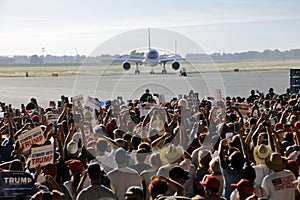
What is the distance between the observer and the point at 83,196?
5.98 meters

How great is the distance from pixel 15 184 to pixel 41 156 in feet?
5.55

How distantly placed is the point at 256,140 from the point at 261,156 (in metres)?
2.04

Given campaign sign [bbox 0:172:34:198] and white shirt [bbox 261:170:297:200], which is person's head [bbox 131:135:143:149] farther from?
campaign sign [bbox 0:172:34:198]

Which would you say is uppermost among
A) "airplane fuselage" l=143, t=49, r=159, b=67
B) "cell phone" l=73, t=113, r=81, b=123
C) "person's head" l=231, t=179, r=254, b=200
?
"airplane fuselage" l=143, t=49, r=159, b=67

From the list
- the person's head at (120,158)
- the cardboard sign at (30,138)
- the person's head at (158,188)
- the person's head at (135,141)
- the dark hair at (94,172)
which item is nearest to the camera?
the person's head at (158,188)

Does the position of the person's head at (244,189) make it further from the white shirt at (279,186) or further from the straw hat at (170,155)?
the straw hat at (170,155)

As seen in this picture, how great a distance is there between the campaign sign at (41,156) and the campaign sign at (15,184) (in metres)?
1.58

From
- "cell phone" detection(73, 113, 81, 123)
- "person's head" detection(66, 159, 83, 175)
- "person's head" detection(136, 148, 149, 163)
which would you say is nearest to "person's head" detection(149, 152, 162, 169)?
"person's head" detection(136, 148, 149, 163)

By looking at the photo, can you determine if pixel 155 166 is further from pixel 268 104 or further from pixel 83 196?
pixel 268 104

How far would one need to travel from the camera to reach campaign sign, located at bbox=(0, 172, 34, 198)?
5.24 m

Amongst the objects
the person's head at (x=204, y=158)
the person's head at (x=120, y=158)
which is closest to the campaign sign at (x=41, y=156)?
the person's head at (x=120, y=158)

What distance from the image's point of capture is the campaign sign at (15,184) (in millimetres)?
5238

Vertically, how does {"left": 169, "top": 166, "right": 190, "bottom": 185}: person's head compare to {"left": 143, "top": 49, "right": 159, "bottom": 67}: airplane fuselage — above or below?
below

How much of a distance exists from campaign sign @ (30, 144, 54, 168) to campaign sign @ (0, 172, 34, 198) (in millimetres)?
1575
